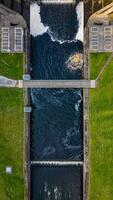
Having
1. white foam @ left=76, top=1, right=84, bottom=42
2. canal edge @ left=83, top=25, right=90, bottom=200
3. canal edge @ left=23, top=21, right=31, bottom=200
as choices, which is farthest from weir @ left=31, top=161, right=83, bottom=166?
white foam @ left=76, top=1, right=84, bottom=42

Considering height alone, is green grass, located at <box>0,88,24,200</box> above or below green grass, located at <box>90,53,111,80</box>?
below

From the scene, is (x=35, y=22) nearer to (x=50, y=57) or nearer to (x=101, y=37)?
(x=50, y=57)

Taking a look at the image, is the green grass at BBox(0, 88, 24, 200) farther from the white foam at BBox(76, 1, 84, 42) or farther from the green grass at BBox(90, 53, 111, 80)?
the white foam at BBox(76, 1, 84, 42)

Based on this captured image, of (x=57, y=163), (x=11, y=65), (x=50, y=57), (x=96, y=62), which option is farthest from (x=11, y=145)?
(x=96, y=62)

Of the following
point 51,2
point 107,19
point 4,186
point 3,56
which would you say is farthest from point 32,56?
point 4,186

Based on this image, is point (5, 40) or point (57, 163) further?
point (57, 163)

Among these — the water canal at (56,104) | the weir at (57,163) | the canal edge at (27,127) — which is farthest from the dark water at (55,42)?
the weir at (57,163)
